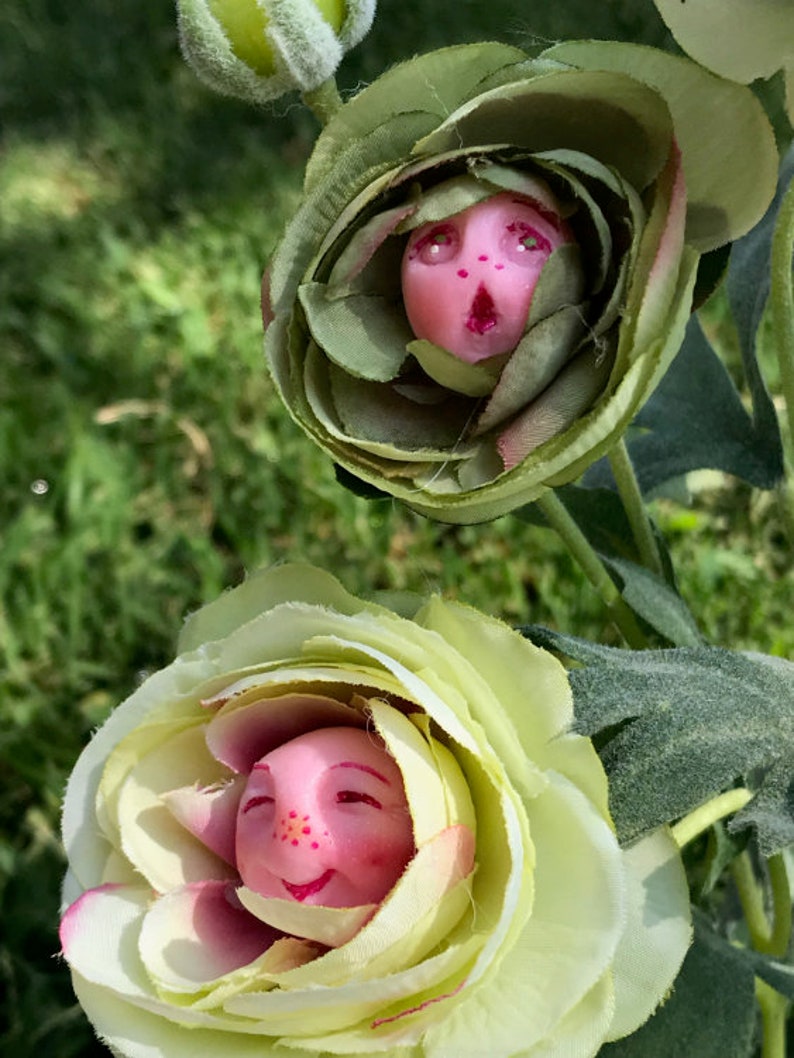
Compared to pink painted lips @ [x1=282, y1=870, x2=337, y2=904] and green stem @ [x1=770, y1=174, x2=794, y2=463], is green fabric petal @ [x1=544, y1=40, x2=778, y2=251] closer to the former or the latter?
green stem @ [x1=770, y1=174, x2=794, y2=463]

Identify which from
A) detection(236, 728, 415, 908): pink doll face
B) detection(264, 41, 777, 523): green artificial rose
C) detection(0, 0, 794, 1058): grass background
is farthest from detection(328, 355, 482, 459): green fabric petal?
detection(0, 0, 794, 1058): grass background

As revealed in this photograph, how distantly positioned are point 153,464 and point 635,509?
98 centimetres

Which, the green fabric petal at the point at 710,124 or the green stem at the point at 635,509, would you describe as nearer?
the green fabric petal at the point at 710,124

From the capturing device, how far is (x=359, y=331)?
1.51 ft

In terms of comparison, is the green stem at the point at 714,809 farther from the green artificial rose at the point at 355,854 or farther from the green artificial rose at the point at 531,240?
the green artificial rose at the point at 531,240

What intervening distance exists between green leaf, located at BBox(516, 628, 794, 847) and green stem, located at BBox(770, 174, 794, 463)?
12 centimetres

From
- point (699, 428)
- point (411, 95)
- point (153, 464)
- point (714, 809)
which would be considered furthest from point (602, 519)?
point (153, 464)

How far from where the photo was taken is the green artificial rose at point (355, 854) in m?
0.42

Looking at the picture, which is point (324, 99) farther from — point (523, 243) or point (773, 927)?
point (773, 927)

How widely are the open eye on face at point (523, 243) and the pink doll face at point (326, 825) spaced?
0.18 meters

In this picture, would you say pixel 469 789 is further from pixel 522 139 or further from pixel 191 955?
pixel 522 139

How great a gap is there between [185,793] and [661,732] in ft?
0.59

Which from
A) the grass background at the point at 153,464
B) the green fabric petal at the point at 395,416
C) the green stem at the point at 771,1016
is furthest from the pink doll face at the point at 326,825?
the grass background at the point at 153,464

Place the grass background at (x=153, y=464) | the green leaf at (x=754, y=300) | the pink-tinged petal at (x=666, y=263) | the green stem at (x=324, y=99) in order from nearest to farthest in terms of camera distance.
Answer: the pink-tinged petal at (x=666, y=263)
the green stem at (x=324, y=99)
the green leaf at (x=754, y=300)
the grass background at (x=153, y=464)
